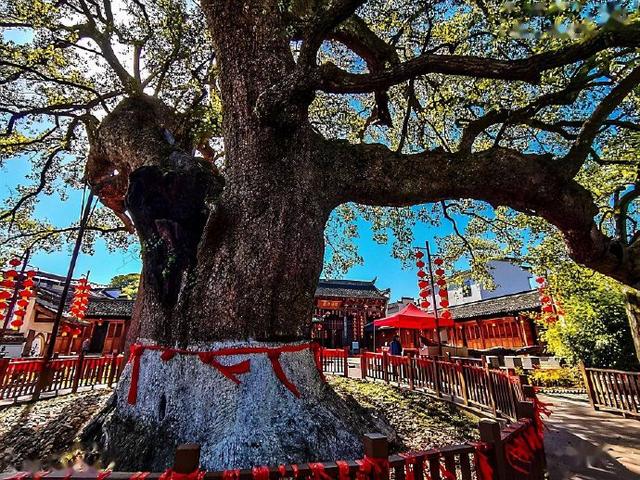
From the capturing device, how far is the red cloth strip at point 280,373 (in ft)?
11.8

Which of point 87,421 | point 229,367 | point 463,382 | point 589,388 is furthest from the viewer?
point 589,388

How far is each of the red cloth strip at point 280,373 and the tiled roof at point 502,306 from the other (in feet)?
62.2

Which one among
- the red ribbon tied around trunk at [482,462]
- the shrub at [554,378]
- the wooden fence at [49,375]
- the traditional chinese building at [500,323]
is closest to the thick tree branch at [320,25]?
the red ribbon tied around trunk at [482,462]

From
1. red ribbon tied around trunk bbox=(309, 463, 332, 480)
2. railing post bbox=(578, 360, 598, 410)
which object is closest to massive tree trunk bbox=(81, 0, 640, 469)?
red ribbon tied around trunk bbox=(309, 463, 332, 480)

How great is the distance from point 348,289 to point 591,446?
25693 millimetres

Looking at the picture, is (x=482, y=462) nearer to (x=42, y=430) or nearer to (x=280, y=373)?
(x=280, y=373)

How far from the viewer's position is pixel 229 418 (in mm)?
3354

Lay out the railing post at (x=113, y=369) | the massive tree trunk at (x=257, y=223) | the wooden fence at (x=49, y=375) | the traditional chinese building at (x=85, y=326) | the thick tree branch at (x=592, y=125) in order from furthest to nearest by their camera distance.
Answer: the traditional chinese building at (x=85, y=326) → the railing post at (x=113, y=369) → the wooden fence at (x=49, y=375) → the thick tree branch at (x=592, y=125) → the massive tree trunk at (x=257, y=223)

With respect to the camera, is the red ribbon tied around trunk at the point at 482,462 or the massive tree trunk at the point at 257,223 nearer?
the red ribbon tied around trunk at the point at 482,462

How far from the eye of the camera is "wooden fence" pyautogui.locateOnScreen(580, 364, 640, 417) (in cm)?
712

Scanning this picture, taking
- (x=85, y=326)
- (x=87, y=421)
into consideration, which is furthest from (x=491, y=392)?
(x=85, y=326)

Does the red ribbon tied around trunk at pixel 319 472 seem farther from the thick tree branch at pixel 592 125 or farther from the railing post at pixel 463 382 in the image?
the railing post at pixel 463 382

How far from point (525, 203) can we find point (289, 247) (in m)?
3.73

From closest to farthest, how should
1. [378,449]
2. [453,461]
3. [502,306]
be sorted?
[378,449] → [453,461] → [502,306]
